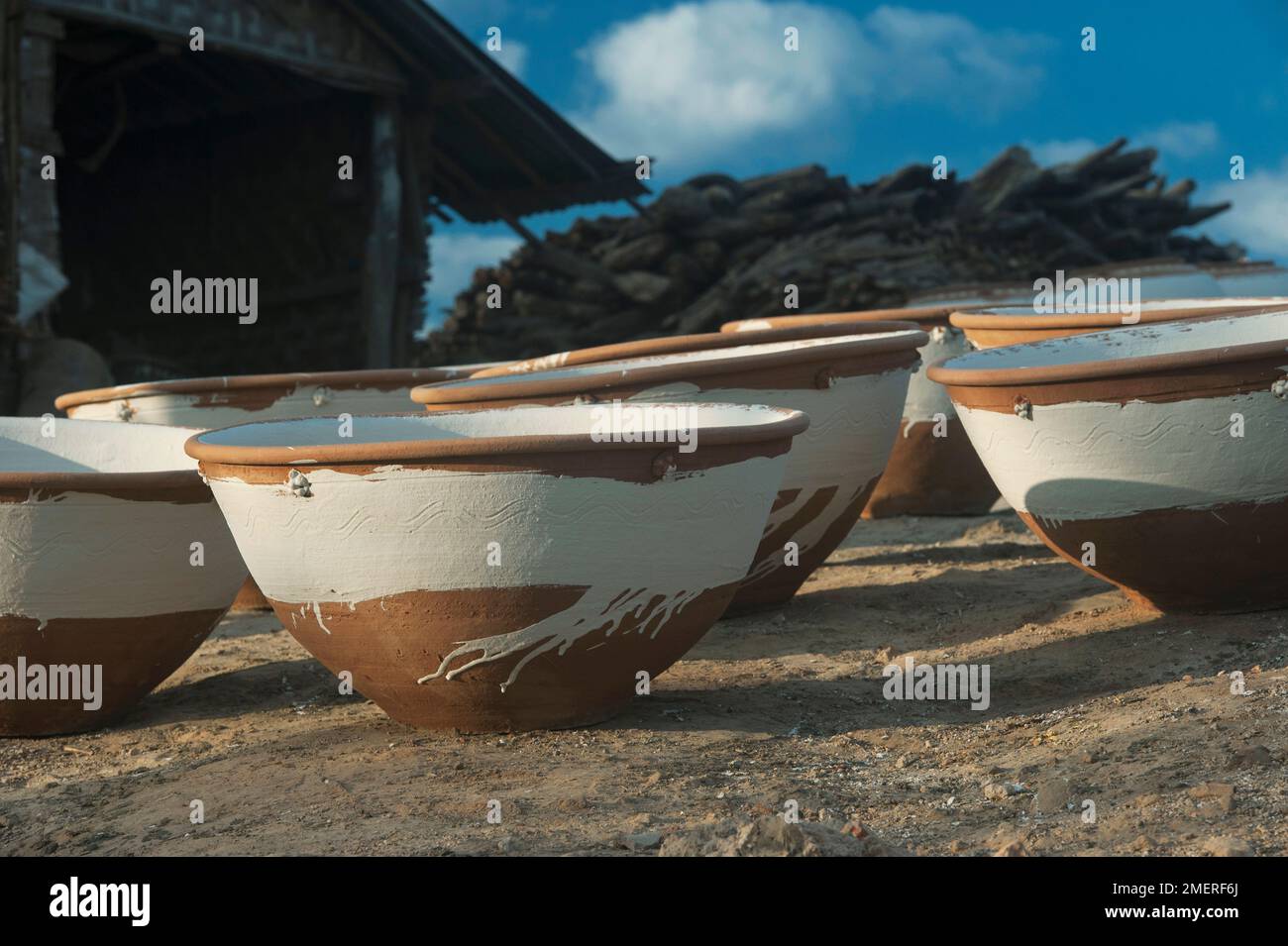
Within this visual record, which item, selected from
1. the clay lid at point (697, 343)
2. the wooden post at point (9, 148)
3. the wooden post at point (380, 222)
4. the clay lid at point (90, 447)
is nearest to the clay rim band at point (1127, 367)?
the clay lid at point (697, 343)

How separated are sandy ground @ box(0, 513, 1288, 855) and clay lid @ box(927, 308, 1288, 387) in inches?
31.2

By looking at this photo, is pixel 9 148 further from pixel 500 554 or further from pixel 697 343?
pixel 500 554

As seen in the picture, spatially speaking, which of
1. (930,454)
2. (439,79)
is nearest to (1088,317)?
(930,454)

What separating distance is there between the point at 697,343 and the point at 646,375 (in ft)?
1.80

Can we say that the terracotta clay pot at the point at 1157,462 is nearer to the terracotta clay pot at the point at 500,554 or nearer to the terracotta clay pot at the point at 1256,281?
the terracotta clay pot at the point at 500,554

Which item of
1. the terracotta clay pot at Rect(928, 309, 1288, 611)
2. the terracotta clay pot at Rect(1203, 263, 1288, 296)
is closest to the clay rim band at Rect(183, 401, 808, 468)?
the terracotta clay pot at Rect(928, 309, 1288, 611)

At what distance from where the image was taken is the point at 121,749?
4.03 meters

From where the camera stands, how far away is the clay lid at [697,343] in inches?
199

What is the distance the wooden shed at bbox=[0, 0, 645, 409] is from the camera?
11.9 metres

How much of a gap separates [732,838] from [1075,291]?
6278mm

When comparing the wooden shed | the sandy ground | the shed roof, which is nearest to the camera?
the sandy ground

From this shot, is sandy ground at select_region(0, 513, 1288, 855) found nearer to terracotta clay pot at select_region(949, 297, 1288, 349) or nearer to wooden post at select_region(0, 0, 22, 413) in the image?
terracotta clay pot at select_region(949, 297, 1288, 349)

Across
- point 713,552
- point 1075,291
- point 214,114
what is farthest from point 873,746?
point 214,114

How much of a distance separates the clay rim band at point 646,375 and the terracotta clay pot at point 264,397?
1.23 metres
